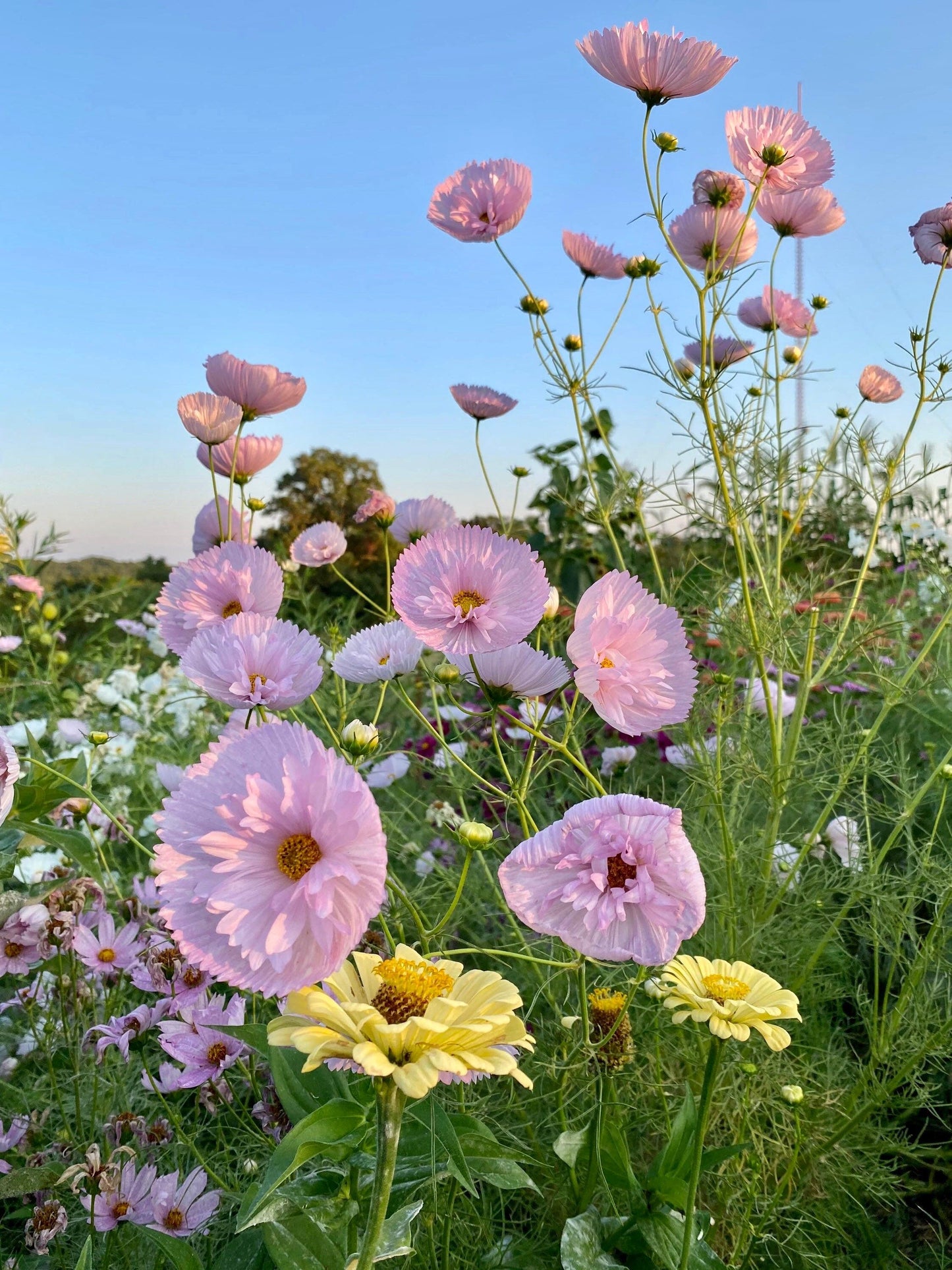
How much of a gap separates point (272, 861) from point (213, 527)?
0.77 meters

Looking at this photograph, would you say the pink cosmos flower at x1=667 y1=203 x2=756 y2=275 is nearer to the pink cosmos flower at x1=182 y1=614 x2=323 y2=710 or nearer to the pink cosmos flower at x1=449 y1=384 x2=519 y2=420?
the pink cosmos flower at x1=449 y1=384 x2=519 y2=420

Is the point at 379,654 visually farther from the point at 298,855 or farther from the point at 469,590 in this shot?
the point at 298,855

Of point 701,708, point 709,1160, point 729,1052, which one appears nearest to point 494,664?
point 709,1160

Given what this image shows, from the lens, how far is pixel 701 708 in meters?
1.54

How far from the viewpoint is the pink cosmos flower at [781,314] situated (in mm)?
1628

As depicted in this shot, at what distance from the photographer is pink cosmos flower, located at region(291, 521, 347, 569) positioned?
1.29m

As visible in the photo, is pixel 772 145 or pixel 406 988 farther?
pixel 772 145

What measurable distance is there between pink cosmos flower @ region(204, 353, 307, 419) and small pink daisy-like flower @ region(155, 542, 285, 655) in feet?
0.94

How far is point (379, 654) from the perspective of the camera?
931mm

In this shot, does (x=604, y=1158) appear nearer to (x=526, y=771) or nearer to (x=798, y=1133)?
(x=798, y=1133)

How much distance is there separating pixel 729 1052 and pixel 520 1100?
0.97ft

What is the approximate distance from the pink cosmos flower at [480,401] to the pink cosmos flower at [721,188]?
0.41 meters

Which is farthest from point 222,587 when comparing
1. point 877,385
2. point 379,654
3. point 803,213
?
point 877,385

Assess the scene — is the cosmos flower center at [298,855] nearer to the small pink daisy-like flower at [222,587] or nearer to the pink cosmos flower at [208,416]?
the small pink daisy-like flower at [222,587]
